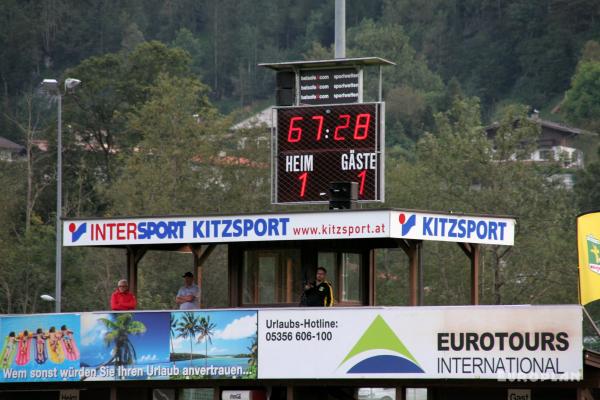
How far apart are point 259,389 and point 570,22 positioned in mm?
132926

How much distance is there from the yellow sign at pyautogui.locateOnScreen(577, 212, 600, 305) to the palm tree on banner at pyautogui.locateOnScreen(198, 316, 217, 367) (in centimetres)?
579

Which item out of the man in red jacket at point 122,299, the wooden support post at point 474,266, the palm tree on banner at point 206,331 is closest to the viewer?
the palm tree on banner at point 206,331

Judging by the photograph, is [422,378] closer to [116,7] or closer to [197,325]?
[197,325]

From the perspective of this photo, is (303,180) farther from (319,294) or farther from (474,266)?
(474,266)

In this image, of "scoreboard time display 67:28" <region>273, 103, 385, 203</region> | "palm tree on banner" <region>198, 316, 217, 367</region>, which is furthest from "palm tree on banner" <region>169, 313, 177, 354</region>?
"scoreboard time display 67:28" <region>273, 103, 385, 203</region>

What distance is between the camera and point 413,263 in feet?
87.2

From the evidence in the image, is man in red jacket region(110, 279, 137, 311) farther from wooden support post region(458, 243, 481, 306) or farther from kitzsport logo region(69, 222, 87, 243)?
wooden support post region(458, 243, 481, 306)

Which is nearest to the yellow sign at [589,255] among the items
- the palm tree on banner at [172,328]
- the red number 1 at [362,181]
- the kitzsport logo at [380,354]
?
the kitzsport logo at [380,354]

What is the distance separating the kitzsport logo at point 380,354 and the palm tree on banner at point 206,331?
219 cm

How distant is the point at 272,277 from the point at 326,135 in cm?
264

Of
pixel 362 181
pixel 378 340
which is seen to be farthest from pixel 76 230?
pixel 378 340

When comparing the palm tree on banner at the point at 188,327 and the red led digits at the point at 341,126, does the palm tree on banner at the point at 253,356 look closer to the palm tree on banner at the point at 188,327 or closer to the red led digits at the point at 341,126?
the palm tree on banner at the point at 188,327

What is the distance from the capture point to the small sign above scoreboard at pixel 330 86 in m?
28.4

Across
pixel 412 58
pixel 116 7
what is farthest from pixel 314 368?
pixel 116 7
